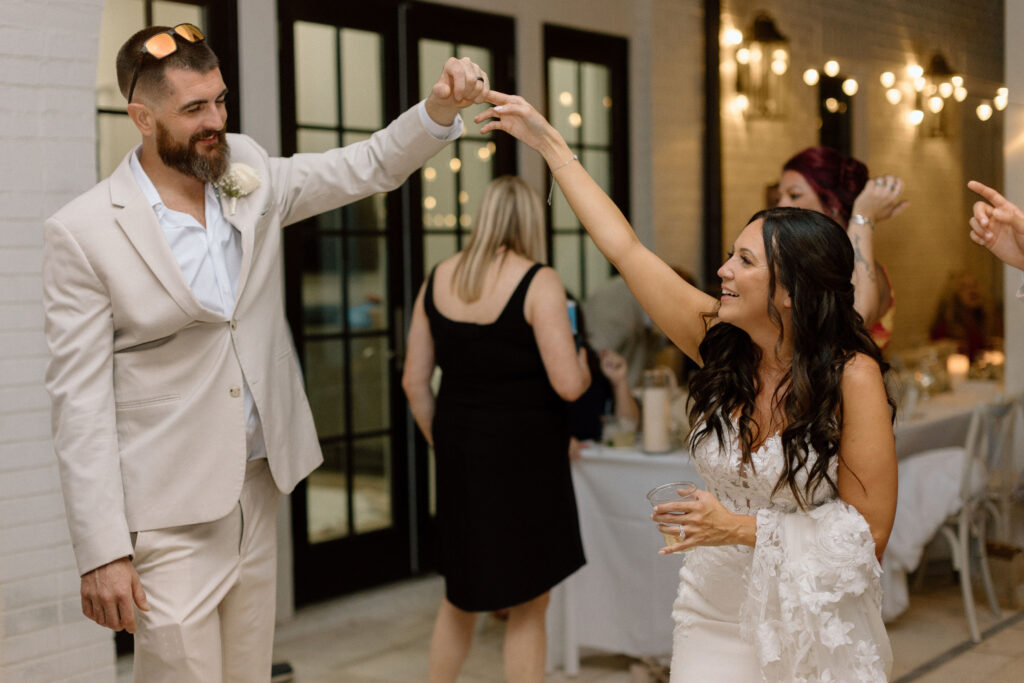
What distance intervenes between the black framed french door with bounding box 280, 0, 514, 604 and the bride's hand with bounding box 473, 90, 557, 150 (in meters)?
2.39

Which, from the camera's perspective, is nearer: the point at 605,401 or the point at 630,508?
A: the point at 630,508

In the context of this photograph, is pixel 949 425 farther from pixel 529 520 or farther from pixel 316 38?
pixel 316 38

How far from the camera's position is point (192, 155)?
2203 millimetres

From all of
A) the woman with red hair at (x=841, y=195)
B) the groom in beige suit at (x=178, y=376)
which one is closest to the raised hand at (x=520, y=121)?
the groom in beige suit at (x=178, y=376)

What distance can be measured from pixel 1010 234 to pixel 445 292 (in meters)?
1.62

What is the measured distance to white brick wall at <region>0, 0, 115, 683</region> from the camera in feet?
9.83

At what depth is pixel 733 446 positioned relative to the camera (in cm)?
204

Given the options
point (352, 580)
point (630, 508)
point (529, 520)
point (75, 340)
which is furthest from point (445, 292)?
point (352, 580)

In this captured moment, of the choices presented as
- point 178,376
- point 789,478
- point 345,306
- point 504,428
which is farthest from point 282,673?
point 789,478

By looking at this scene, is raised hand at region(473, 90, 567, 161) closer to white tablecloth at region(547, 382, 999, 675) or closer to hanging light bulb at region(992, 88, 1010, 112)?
white tablecloth at region(547, 382, 999, 675)

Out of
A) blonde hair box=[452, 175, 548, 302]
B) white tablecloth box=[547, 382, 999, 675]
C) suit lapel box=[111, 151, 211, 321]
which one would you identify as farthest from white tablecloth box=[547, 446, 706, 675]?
suit lapel box=[111, 151, 211, 321]

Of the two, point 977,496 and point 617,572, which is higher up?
point 977,496

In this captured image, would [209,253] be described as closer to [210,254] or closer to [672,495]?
[210,254]

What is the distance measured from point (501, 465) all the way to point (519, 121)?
124 centimetres
